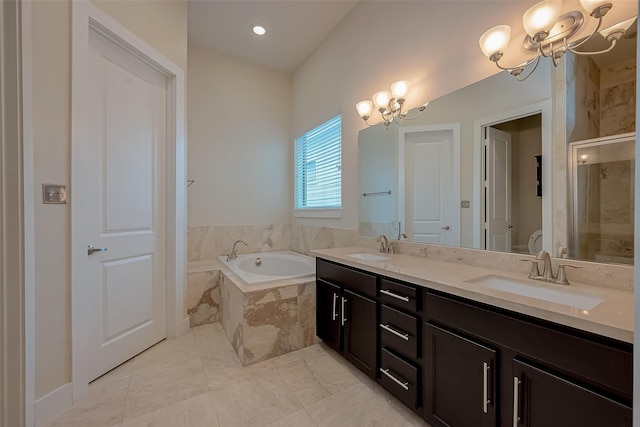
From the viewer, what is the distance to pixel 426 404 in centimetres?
131

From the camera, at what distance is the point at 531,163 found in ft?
4.58

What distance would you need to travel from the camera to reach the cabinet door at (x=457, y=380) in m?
1.06

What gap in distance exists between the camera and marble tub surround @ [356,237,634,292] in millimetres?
1105

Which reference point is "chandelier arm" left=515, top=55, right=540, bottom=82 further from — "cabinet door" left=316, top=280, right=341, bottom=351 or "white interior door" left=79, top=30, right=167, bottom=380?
"white interior door" left=79, top=30, right=167, bottom=380

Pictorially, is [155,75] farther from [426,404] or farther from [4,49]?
[426,404]

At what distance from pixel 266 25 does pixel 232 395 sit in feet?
10.9

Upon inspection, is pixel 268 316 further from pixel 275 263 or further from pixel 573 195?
pixel 573 195

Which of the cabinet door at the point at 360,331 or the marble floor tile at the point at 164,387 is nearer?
the marble floor tile at the point at 164,387

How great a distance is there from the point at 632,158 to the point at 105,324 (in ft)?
9.95

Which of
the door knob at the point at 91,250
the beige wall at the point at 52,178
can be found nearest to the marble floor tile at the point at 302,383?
the beige wall at the point at 52,178

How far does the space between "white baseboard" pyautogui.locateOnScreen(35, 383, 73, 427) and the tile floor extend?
0.04m

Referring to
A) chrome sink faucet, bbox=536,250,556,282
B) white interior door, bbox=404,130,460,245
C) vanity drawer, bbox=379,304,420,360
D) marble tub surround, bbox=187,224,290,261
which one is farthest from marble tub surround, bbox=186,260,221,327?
chrome sink faucet, bbox=536,250,556,282

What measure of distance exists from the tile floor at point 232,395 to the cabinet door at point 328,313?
0.48 feet

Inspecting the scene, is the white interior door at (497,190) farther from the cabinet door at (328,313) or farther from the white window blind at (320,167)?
the white window blind at (320,167)
